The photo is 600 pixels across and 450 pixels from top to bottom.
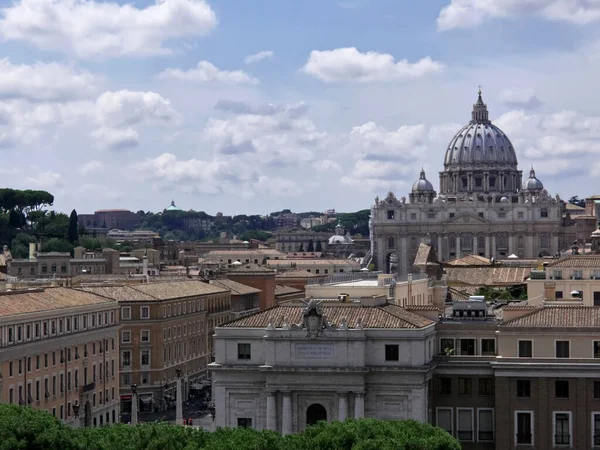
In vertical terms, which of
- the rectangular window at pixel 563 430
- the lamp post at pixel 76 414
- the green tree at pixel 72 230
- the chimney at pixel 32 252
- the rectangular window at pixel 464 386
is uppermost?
the green tree at pixel 72 230

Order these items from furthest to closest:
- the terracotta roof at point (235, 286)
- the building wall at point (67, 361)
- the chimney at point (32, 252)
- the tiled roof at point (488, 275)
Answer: the chimney at point (32, 252) < the terracotta roof at point (235, 286) < the tiled roof at point (488, 275) < the building wall at point (67, 361)

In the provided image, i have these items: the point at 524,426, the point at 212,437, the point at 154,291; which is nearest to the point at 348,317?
the point at 524,426

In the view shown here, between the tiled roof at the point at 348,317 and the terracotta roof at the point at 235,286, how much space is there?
5917 cm

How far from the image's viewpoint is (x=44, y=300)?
68688mm

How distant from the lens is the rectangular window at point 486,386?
4853 cm

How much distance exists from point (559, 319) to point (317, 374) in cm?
690

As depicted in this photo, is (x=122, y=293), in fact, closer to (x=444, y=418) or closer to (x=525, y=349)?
(x=444, y=418)

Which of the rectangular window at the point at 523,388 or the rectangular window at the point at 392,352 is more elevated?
the rectangular window at the point at 392,352

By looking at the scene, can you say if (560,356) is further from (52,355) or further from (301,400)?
(52,355)

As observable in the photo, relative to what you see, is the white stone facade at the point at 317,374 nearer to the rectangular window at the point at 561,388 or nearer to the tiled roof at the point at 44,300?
the rectangular window at the point at 561,388

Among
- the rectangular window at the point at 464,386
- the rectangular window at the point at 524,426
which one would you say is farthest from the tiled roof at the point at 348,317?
the rectangular window at the point at 524,426

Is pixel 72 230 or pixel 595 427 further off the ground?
pixel 72 230

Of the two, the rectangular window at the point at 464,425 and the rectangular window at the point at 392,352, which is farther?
the rectangular window at the point at 464,425

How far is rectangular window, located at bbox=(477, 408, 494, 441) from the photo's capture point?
48.3 m
